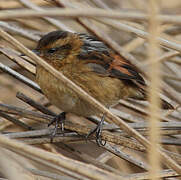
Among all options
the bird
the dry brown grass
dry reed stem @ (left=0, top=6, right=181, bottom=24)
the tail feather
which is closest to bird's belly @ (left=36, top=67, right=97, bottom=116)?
the bird

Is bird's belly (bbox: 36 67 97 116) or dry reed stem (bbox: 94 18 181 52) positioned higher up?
dry reed stem (bbox: 94 18 181 52)

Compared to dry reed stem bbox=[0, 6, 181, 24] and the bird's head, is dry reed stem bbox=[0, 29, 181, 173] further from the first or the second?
the bird's head

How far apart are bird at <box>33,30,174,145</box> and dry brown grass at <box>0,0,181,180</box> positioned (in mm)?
165


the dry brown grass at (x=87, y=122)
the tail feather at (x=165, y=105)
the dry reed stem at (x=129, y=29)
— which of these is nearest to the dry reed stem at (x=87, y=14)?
the dry brown grass at (x=87, y=122)

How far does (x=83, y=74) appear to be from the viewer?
3.63 meters

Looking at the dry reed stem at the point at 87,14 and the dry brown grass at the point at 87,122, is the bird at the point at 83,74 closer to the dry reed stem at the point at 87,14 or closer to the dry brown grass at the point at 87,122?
the dry brown grass at the point at 87,122

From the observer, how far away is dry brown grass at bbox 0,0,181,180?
2164 mm

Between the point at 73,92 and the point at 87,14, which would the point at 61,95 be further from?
the point at 87,14

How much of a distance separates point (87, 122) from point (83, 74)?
1.15 metres

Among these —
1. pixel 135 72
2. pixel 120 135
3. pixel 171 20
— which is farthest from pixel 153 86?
pixel 135 72

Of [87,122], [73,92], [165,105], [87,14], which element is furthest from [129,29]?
[87,122]

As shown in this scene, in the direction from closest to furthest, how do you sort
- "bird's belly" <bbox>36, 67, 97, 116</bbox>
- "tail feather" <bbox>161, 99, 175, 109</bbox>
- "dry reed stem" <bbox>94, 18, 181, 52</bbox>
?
"dry reed stem" <bbox>94, 18, 181, 52</bbox>
"bird's belly" <bbox>36, 67, 97, 116</bbox>
"tail feather" <bbox>161, 99, 175, 109</bbox>

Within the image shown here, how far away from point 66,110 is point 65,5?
1.15 meters

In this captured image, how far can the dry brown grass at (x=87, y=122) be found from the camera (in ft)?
7.10
